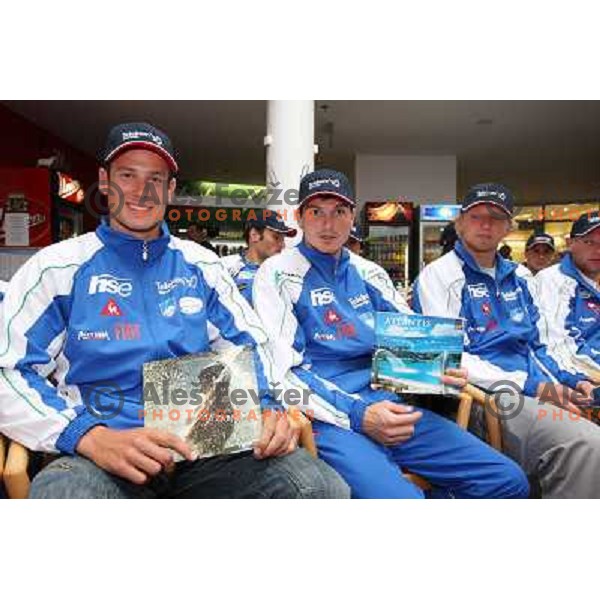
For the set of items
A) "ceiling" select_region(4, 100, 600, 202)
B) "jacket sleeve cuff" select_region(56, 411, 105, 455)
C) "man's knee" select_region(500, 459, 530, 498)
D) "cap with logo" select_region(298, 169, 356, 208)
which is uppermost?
"ceiling" select_region(4, 100, 600, 202)

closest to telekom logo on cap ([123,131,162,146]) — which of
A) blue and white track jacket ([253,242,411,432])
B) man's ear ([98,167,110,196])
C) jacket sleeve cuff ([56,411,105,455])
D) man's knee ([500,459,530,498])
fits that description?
man's ear ([98,167,110,196])

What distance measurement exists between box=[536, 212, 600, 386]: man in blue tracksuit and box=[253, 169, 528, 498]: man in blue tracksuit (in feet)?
2.89

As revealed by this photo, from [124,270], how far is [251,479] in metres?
0.74

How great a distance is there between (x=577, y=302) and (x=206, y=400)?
2.17 m

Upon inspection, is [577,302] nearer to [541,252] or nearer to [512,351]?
[512,351]

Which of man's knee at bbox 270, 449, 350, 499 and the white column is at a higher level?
the white column

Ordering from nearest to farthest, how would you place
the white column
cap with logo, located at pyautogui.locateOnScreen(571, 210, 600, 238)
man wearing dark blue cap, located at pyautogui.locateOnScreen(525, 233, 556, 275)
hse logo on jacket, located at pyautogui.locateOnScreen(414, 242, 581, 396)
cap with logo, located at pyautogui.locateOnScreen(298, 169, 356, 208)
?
cap with logo, located at pyautogui.locateOnScreen(298, 169, 356, 208) → hse logo on jacket, located at pyautogui.locateOnScreen(414, 242, 581, 396) → cap with logo, located at pyautogui.locateOnScreen(571, 210, 600, 238) → the white column → man wearing dark blue cap, located at pyautogui.locateOnScreen(525, 233, 556, 275)

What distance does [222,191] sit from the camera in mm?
13273

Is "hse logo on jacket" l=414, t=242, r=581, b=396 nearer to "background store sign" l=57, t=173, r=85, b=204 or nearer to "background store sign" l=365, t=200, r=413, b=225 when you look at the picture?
"background store sign" l=57, t=173, r=85, b=204

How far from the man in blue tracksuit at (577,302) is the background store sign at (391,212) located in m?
6.62

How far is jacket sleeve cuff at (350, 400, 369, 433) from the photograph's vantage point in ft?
6.74

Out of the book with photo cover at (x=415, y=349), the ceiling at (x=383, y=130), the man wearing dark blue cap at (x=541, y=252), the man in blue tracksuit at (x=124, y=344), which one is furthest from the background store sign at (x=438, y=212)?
the man in blue tracksuit at (x=124, y=344)

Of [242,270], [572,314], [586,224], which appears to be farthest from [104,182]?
[242,270]

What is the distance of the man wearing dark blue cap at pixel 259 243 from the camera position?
4.53 meters
